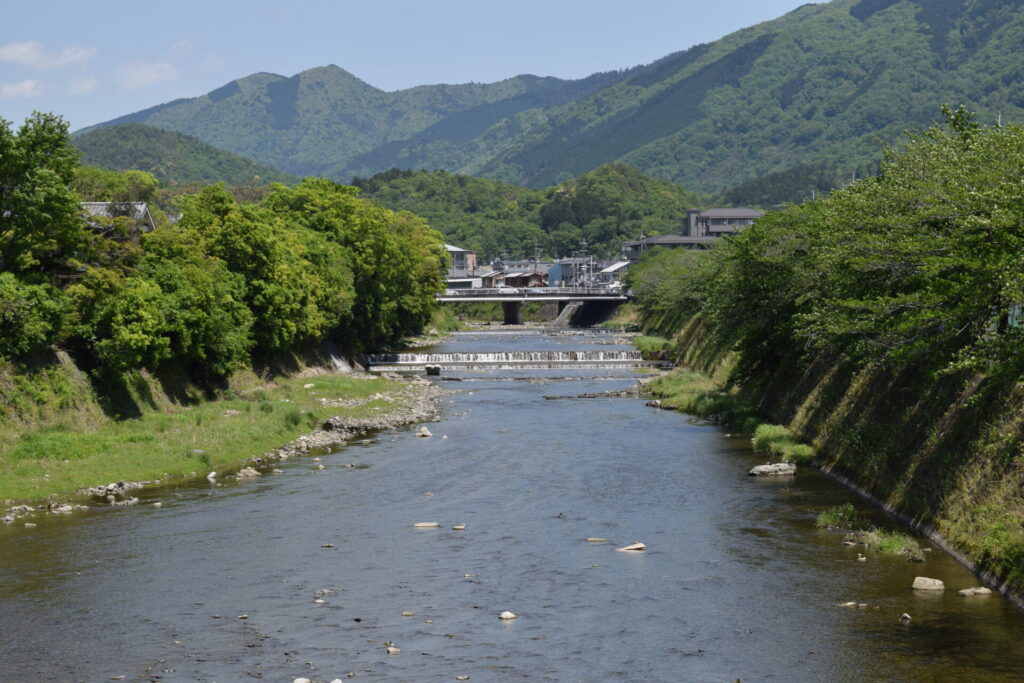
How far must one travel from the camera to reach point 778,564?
31.0 metres

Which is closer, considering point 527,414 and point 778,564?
point 778,564

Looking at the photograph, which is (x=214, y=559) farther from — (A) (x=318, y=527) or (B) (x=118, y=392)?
(B) (x=118, y=392)

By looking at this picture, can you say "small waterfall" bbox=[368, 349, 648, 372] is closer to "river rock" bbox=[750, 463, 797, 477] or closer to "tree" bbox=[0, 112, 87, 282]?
"tree" bbox=[0, 112, 87, 282]

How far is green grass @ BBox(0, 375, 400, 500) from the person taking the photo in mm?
41812

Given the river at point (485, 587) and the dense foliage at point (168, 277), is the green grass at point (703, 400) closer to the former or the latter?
the river at point (485, 587)

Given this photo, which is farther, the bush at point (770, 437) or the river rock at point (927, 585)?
the bush at point (770, 437)

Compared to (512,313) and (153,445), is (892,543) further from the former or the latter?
(512,313)

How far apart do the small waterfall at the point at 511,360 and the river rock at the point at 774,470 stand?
55492 mm

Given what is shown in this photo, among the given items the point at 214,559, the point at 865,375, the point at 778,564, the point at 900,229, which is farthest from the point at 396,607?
the point at 865,375

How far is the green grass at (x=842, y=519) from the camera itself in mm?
34750

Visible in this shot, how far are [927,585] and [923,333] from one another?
36.4 feet

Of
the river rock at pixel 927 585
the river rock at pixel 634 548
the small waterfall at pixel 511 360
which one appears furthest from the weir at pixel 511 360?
the river rock at pixel 927 585

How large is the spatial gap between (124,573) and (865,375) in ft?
102

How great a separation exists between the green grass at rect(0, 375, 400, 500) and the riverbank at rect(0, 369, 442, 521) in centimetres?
4
